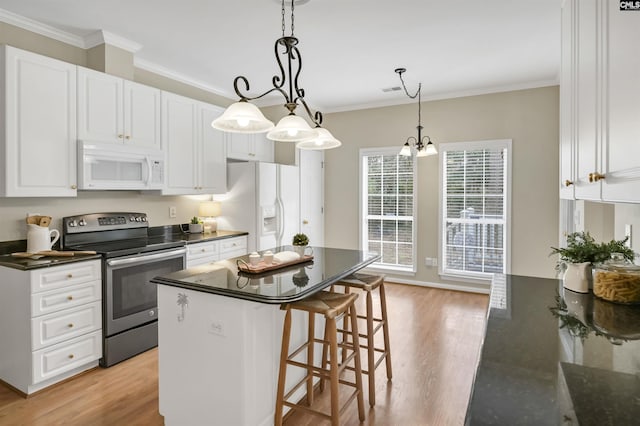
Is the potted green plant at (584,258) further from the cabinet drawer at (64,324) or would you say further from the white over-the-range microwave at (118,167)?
the white over-the-range microwave at (118,167)

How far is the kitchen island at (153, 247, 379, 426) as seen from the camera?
1.85 metres

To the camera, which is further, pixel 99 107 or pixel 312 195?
pixel 312 195

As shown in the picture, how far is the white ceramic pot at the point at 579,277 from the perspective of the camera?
172 cm

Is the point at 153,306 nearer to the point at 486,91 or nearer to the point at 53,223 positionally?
the point at 53,223

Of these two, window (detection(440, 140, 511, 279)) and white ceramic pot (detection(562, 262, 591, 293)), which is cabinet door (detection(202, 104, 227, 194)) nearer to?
window (detection(440, 140, 511, 279))

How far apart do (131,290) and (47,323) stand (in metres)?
0.61

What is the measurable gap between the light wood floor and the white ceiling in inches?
110

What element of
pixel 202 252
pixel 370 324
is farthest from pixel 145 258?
pixel 370 324

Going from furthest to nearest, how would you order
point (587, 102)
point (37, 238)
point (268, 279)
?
point (37, 238) → point (268, 279) → point (587, 102)

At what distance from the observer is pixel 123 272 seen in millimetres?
2977

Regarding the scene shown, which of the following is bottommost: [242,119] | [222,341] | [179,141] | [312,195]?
[222,341]

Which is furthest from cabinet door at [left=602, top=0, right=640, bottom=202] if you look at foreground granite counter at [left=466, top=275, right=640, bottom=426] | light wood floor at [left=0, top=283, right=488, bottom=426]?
light wood floor at [left=0, top=283, right=488, bottom=426]

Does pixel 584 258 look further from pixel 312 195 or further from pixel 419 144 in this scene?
pixel 312 195

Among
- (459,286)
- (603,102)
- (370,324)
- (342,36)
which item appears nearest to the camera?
(603,102)
